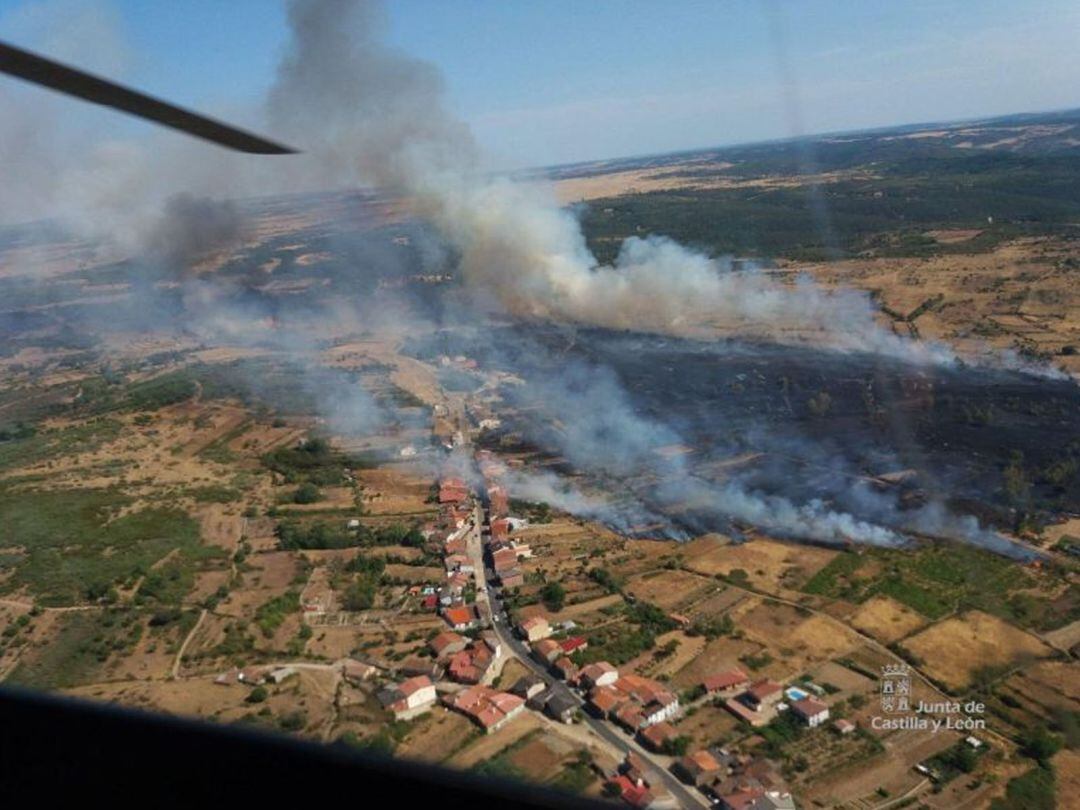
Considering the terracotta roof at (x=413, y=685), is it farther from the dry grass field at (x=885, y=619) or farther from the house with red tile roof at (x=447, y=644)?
the dry grass field at (x=885, y=619)

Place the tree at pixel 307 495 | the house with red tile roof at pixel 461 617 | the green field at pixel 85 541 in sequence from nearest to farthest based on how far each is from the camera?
1. the house with red tile roof at pixel 461 617
2. the green field at pixel 85 541
3. the tree at pixel 307 495

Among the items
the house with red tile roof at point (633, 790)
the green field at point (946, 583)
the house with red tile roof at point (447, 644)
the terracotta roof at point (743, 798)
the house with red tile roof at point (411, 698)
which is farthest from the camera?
the green field at point (946, 583)

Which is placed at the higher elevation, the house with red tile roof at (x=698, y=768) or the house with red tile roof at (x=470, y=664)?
the house with red tile roof at (x=470, y=664)

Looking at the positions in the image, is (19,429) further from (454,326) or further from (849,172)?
(849,172)

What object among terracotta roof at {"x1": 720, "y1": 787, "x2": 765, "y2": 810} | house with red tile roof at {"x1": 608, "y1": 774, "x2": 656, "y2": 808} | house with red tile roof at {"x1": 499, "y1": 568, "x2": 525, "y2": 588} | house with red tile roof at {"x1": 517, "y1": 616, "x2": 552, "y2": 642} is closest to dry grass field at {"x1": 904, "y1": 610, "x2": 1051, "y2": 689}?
terracotta roof at {"x1": 720, "y1": 787, "x2": 765, "y2": 810}

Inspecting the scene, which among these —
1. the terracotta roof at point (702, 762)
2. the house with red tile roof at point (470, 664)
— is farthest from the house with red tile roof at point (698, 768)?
the house with red tile roof at point (470, 664)

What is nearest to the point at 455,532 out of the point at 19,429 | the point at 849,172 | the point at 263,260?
the point at 19,429

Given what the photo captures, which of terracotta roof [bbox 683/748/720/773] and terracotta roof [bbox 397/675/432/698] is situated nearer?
terracotta roof [bbox 683/748/720/773]

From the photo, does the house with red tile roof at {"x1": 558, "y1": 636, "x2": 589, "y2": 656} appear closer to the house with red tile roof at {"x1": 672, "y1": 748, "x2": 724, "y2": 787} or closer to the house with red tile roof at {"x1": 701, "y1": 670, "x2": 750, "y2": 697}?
the house with red tile roof at {"x1": 701, "y1": 670, "x2": 750, "y2": 697}

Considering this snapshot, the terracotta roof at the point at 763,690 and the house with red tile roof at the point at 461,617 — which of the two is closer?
the terracotta roof at the point at 763,690

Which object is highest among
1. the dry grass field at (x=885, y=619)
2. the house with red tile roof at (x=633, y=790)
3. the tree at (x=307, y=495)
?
the tree at (x=307, y=495)

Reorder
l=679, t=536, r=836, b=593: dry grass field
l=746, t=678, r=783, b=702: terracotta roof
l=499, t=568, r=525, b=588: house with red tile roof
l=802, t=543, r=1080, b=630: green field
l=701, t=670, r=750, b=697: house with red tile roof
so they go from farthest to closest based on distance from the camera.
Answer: l=499, t=568, r=525, b=588: house with red tile roof → l=679, t=536, r=836, b=593: dry grass field → l=802, t=543, r=1080, b=630: green field → l=701, t=670, r=750, b=697: house with red tile roof → l=746, t=678, r=783, b=702: terracotta roof
